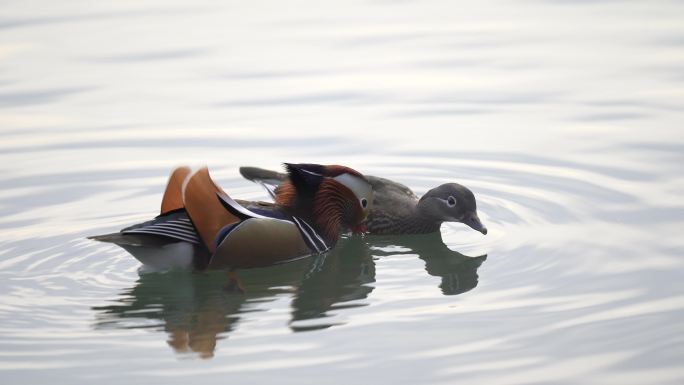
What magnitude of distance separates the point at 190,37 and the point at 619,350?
994cm

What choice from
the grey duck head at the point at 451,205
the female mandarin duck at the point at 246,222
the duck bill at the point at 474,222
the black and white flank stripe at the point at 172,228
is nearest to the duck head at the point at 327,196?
the female mandarin duck at the point at 246,222

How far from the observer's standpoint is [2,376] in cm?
809

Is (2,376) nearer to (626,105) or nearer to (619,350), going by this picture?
(619,350)

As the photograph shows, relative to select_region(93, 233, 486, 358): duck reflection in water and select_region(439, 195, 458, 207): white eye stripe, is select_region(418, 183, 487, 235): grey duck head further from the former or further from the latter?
select_region(93, 233, 486, 358): duck reflection in water

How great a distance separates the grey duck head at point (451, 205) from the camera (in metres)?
11.2

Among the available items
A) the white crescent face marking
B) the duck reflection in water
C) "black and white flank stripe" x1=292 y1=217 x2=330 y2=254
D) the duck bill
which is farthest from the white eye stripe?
"black and white flank stripe" x1=292 y1=217 x2=330 y2=254

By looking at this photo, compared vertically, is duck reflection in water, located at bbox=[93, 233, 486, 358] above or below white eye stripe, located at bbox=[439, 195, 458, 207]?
below

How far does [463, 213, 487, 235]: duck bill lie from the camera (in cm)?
1098

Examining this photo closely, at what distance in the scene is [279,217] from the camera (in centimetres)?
1053

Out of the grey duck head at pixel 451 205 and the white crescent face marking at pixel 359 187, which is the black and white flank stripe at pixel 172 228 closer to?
the white crescent face marking at pixel 359 187

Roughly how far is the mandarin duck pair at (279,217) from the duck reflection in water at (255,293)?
0.56 feet

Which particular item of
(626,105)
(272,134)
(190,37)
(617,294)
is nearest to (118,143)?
(272,134)

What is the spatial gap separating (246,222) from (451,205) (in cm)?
213

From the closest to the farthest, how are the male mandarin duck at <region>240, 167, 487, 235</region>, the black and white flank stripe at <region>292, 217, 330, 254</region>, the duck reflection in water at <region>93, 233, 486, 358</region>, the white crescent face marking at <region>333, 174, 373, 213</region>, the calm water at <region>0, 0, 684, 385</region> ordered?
the calm water at <region>0, 0, 684, 385</region>
the duck reflection in water at <region>93, 233, 486, 358</region>
the black and white flank stripe at <region>292, 217, 330, 254</region>
the white crescent face marking at <region>333, 174, 373, 213</region>
the male mandarin duck at <region>240, 167, 487, 235</region>
